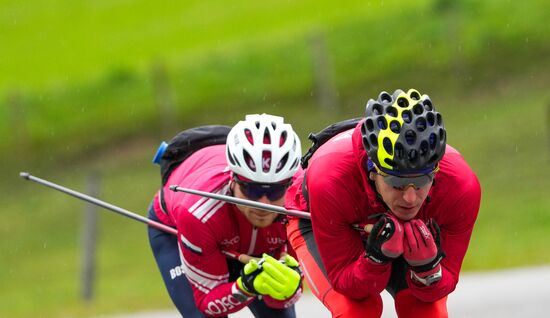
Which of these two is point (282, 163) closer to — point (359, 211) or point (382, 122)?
point (359, 211)

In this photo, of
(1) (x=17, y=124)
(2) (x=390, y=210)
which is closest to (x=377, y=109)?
(2) (x=390, y=210)

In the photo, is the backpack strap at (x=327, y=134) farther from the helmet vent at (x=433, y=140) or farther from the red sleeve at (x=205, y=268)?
the helmet vent at (x=433, y=140)

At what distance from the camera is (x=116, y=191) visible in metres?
20.6

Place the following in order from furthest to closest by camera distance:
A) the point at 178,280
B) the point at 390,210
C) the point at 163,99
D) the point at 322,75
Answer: the point at 163,99, the point at 322,75, the point at 178,280, the point at 390,210

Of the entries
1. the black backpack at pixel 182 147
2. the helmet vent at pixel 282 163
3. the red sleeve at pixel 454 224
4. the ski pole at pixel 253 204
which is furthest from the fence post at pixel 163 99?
the red sleeve at pixel 454 224

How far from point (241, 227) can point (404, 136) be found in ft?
6.22

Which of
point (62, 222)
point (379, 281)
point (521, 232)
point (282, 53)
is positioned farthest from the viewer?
point (282, 53)

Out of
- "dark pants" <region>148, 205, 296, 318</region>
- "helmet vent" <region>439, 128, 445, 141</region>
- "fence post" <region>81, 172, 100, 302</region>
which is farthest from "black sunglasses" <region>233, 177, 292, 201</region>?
"fence post" <region>81, 172, 100, 302</region>

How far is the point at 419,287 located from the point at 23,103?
63.7ft

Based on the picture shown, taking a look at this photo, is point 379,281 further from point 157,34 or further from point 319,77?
point 157,34

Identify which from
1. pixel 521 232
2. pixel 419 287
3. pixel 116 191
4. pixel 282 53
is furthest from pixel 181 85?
pixel 419 287

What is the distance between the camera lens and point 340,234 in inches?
243

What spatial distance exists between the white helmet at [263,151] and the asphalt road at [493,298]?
10.2 feet

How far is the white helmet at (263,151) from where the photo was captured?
277 inches
